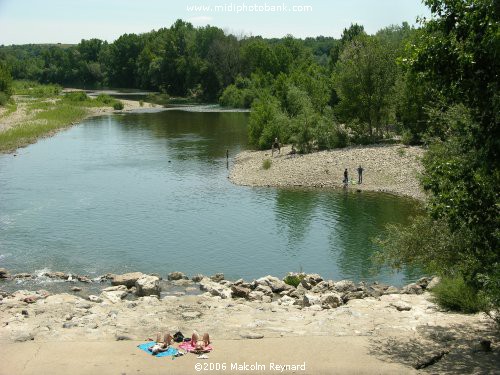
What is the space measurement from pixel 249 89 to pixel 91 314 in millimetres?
105236

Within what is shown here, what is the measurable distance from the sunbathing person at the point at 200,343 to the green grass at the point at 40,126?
5957 centimetres

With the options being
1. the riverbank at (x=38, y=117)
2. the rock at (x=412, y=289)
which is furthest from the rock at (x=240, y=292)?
the riverbank at (x=38, y=117)

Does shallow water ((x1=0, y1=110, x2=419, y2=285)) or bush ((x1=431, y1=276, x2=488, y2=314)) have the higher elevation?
bush ((x1=431, y1=276, x2=488, y2=314))

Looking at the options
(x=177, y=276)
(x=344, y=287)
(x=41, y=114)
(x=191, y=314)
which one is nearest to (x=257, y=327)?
(x=191, y=314)

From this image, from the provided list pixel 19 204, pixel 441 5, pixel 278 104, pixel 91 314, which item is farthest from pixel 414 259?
pixel 278 104

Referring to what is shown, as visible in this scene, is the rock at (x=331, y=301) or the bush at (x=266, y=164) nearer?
the rock at (x=331, y=301)

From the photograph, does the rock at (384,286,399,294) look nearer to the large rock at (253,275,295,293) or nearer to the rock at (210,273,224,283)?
the large rock at (253,275,295,293)

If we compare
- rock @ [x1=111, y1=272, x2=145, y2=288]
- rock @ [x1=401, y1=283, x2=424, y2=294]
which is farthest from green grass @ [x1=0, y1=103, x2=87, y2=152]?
rock @ [x1=401, y1=283, x2=424, y2=294]

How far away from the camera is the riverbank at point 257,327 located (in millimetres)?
17875

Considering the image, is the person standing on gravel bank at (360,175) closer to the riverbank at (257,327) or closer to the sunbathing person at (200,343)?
the riverbank at (257,327)

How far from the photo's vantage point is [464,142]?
1669 centimetres

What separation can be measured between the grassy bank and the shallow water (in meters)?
12.1

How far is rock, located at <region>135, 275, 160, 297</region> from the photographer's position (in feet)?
94.5

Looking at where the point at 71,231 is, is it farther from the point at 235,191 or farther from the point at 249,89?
the point at 249,89
